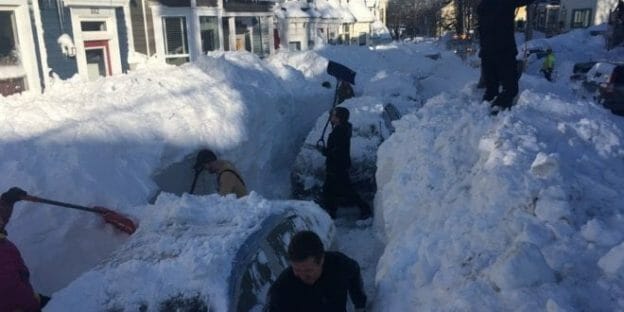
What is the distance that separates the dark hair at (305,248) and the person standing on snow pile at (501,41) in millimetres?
4125

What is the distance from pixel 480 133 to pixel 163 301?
3.48 metres

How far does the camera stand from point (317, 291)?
10.4 ft

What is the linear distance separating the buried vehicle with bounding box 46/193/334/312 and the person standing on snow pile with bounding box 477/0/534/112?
3.60m

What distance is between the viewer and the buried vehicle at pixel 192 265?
327cm

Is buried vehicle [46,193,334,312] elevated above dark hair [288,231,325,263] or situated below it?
below

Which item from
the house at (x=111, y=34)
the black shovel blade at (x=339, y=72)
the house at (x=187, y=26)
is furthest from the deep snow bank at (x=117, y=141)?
the house at (x=187, y=26)

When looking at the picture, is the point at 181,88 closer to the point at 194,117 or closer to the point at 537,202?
the point at 194,117

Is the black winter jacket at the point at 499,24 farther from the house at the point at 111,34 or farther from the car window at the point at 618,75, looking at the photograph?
the house at the point at 111,34

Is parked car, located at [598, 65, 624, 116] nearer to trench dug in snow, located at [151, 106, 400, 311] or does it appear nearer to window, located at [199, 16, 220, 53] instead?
trench dug in snow, located at [151, 106, 400, 311]

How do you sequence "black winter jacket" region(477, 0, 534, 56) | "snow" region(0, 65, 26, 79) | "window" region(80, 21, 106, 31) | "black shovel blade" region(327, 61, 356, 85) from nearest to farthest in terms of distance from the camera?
1. "black winter jacket" region(477, 0, 534, 56)
2. "black shovel blade" region(327, 61, 356, 85)
3. "snow" region(0, 65, 26, 79)
4. "window" region(80, 21, 106, 31)

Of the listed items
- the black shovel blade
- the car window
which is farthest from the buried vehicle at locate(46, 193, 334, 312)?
the car window

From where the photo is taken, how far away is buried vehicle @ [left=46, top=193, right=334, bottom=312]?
327cm

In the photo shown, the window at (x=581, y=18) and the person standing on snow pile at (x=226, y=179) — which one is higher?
the window at (x=581, y=18)

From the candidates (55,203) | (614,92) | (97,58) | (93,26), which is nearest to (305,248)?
(55,203)
